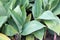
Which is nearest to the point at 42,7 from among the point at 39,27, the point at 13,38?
the point at 39,27

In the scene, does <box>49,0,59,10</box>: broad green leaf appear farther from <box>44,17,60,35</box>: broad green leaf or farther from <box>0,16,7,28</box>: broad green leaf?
<box>0,16,7,28</box>: broad green leaf

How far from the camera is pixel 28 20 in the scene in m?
1.60

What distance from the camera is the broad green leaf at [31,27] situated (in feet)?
4.80

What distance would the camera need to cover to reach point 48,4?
1.68 metres

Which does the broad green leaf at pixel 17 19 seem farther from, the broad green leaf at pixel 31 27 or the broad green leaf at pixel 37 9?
the broad green leaf at pixel 37 9

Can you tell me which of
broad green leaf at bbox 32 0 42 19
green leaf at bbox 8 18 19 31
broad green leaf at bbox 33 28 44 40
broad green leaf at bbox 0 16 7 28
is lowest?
broad green leaf at bbox 33 28 44 40

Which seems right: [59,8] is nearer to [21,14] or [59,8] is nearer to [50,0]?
[50,0]

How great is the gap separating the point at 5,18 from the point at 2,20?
4cm

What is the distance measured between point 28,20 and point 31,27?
131mm

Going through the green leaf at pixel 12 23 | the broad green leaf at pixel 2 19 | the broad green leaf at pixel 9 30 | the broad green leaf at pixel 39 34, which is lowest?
the broad green leaf at pixel 39 34

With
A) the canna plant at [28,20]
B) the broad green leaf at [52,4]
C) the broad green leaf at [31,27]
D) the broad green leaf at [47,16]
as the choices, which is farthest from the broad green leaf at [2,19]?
the broad green leaf at [52,4]

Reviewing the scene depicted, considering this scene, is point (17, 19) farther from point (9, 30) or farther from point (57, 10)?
point (57, 10)

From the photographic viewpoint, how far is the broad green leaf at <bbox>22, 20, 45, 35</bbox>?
1464 mm

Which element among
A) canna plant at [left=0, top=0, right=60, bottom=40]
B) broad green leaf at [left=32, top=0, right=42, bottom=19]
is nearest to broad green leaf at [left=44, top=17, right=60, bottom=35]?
canna plant at [left=0, top=0, right=60, bottom=40]
